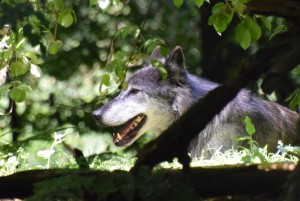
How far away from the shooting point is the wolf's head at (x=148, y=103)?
26.7 ft

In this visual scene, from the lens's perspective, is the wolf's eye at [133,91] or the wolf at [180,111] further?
the wolf's eye at [133,91]

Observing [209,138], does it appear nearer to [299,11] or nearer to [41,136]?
[41,136]

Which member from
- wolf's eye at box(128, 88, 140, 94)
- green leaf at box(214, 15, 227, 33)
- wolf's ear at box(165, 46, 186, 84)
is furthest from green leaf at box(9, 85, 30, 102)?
wolf's eye at box(128, 88, 140, 94)

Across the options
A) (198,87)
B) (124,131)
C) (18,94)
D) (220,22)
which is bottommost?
(124,131)

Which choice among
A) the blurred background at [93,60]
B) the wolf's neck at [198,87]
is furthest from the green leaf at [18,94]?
the blurred background at [93,60]

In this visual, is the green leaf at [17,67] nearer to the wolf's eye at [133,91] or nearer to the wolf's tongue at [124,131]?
the wolf's tongue at [124,131]

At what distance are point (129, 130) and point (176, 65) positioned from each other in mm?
882

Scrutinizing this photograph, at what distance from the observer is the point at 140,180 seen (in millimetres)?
3199

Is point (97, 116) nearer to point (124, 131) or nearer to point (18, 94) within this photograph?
point (124, 131)

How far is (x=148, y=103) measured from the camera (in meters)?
8.34

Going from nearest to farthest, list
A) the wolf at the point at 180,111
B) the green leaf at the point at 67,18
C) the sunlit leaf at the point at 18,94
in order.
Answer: the sunlit leaf at the point at 18,94
the green leaf at the point at 67,18
the wolf at the point at 180,111

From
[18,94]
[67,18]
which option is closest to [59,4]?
[67,18]

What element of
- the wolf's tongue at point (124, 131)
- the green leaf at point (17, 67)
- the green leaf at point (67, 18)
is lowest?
the wolf's tongue at point (124, 131)

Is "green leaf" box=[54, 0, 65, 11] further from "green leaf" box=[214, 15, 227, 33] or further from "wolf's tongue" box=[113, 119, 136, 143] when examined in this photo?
"wolf's tongue" box=[113, 119, 136, 143]
